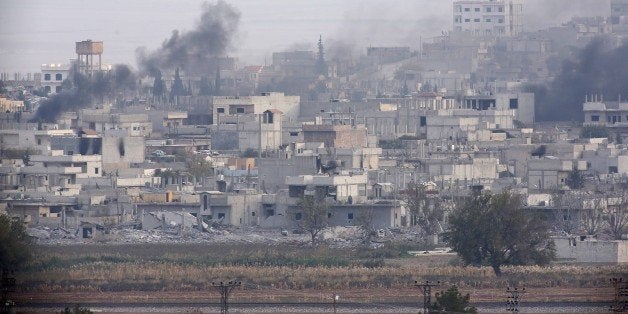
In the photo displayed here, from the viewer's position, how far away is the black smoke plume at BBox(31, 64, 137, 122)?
6225 centimetres

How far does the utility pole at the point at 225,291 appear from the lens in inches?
1201

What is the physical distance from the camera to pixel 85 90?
6600cm

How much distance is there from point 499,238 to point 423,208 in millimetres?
5969

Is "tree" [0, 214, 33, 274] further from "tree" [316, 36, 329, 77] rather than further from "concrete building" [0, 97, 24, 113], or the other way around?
"tree" [316, 36, 329, 77]

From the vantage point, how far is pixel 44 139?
55.9 meters

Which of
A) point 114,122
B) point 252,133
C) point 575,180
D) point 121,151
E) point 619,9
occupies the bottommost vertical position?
point 575,180

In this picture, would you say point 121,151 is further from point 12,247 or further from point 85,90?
point 12,247

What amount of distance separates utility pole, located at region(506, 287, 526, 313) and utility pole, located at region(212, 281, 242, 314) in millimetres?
3238

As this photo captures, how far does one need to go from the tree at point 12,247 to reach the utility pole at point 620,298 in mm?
7585

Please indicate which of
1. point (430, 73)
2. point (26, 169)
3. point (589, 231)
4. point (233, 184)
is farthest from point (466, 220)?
point (430, 73)

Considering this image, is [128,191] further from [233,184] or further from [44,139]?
[44,139]

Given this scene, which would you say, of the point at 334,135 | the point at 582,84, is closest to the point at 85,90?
the point at 334,135

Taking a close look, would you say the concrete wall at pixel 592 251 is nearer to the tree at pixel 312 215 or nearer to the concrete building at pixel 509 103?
the tree at pixel 312 215

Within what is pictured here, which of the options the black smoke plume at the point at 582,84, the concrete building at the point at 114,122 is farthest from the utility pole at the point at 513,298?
the black smoke plume at the point at 582,84
